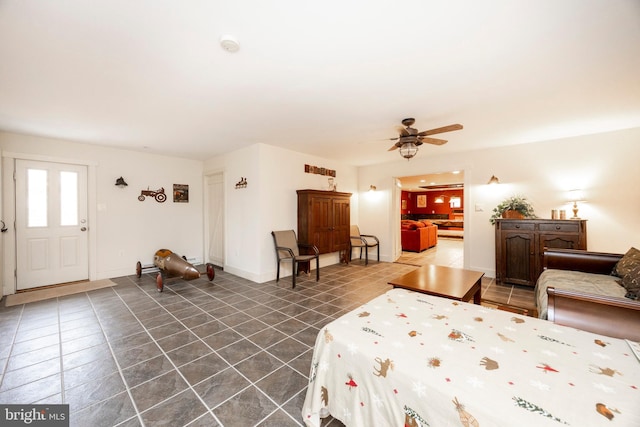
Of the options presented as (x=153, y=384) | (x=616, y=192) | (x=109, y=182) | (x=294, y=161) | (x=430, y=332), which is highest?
(x=294, y=161)

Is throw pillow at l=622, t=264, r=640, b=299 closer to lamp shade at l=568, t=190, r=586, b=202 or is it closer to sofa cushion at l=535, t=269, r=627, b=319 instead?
sofa cushion at l=535, t=269, r=627, b=319

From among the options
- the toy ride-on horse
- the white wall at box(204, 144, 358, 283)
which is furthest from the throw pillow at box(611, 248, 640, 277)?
the toy ride-on horse

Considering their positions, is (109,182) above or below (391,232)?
above

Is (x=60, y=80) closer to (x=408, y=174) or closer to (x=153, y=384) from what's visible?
(x=153, y=384)

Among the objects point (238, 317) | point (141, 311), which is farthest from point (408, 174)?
point (141, 311)

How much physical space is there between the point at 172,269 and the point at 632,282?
574cm

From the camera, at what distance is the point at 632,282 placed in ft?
7.37

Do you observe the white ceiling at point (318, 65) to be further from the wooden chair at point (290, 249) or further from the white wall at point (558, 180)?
the wooden chair at point (290, 249)

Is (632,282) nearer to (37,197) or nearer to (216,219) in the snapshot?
(216,219)

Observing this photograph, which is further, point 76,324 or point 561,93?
point 76,324

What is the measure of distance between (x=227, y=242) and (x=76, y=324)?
8.80 feet

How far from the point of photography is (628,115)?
3279 mm

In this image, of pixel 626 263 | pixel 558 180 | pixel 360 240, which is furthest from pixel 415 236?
pixel 626 263

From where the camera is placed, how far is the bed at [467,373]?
0.87 m
